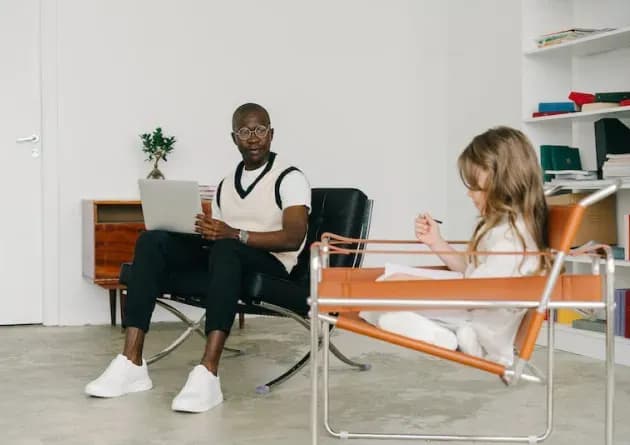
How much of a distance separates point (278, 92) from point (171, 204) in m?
2.36

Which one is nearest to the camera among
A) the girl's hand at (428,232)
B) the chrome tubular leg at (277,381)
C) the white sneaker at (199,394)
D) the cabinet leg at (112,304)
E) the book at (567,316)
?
the girl's hand at (428,232)

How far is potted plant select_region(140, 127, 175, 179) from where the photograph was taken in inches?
210

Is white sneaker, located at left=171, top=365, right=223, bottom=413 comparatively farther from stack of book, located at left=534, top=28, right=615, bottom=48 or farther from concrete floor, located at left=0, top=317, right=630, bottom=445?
stack of book, located at left=534, top=28, right=615, bottom=48

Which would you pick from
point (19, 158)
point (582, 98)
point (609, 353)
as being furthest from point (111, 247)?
point (609, 353)

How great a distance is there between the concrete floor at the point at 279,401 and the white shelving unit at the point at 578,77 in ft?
1.02

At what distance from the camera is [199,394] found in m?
3.16

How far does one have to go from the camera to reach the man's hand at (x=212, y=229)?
338 cm

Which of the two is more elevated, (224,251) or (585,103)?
(585,103)

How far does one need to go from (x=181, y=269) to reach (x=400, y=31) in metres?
3.09

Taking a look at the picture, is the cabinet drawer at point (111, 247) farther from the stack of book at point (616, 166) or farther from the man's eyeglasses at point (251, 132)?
the stack of book at point (616, 166)

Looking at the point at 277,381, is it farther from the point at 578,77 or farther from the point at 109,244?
the point at 578,77

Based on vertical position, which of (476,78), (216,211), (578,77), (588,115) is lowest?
(216,211)

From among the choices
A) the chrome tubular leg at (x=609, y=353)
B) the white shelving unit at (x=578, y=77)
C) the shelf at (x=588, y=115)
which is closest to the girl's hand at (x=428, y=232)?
the chrome tubular leg at (x=609, y=353)

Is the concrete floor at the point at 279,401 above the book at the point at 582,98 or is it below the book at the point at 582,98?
below
